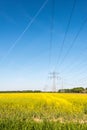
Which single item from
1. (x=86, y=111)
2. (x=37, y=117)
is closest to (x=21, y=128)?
(x=37, y=117)

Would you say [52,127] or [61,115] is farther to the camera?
[61,115]

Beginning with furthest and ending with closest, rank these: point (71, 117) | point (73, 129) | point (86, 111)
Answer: point (86, 111) → point (71, 117) → point (73, 129)

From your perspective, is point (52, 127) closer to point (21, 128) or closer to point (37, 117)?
point (21, 128)

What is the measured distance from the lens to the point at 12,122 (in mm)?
10930

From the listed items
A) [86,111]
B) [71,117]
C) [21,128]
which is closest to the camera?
[21,128]

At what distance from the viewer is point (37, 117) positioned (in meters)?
16.3

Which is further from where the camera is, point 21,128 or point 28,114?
point 28,114

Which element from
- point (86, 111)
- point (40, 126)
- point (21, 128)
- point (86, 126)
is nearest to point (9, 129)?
point (21, 128)

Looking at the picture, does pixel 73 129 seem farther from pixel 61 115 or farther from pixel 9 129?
pixel 61 115

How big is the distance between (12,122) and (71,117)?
5.80 metres

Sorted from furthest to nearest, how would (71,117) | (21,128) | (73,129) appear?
(71,117)
(21,128)
(73,129)

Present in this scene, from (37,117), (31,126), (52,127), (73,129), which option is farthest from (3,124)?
(37,117)

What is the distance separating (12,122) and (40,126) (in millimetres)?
1433

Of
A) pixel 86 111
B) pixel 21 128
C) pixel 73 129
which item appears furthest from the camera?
pixel 86 111
